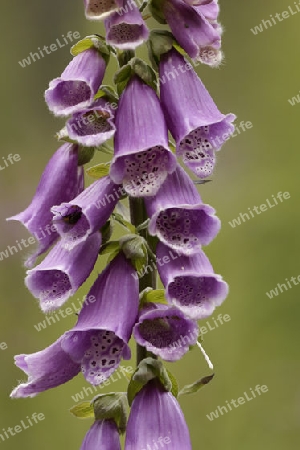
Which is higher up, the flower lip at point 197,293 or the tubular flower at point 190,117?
the tubular flower at point 190,117

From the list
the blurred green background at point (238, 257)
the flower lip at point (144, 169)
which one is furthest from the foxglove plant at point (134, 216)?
the blurred green background at point (238, 257)

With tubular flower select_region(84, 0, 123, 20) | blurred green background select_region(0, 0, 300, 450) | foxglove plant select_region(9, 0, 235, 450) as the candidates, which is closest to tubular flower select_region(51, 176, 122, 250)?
foxglove plant select_region(9, 0, 235, 450)

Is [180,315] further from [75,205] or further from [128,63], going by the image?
[128,63]

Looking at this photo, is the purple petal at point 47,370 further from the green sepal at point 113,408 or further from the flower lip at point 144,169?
the flower lip at point 144,169

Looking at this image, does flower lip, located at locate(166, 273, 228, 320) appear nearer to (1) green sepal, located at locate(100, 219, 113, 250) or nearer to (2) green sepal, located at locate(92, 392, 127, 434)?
(1) green sepal, located at locate(100, 219, 113, 250)

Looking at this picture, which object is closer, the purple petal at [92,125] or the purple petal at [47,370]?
the purple petal at [92,125]

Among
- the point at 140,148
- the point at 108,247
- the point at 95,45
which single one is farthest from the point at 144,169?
the point at 95,45
